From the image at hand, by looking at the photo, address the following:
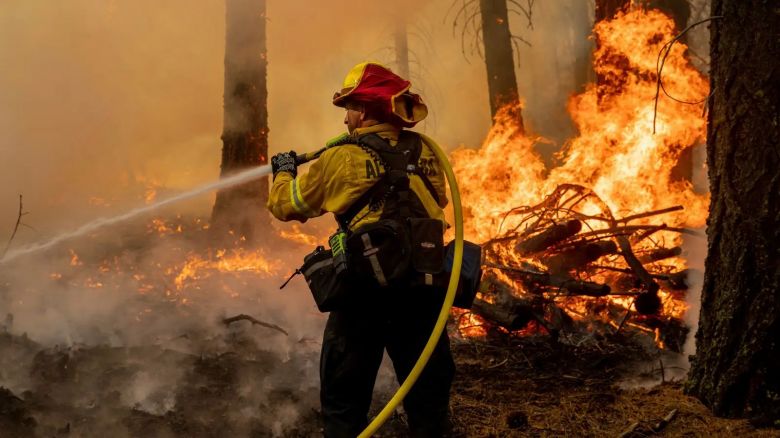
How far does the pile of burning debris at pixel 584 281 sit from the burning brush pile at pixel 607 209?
0.04ft

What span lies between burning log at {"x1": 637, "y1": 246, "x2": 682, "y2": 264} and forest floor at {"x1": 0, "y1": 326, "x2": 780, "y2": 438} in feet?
3.95

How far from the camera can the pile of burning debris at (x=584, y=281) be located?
17.6 ft

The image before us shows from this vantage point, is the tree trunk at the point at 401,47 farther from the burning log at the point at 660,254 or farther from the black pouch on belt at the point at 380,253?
the black pouch on belt at the point at 380,253

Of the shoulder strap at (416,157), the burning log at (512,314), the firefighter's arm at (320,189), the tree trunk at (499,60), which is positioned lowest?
the burning log at (512,314)

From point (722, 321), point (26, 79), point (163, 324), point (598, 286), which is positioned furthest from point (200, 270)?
point (722, 321)

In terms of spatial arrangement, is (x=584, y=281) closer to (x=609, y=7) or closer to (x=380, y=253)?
(x=380, y=253)

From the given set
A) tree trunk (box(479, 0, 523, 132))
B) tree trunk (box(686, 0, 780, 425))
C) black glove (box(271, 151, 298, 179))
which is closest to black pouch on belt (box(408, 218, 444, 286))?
black glove (box(271, 151, 298, 179))

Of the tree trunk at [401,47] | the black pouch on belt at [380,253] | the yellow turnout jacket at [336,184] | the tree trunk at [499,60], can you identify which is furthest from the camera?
the tree trunk at [401,47]

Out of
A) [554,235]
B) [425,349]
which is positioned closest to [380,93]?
[425,349]

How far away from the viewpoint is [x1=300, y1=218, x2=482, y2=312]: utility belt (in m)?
2.83

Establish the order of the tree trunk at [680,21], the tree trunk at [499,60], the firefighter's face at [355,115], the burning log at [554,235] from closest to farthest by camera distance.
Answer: the firefighter's face at [355,115] → the burning log at [554,235] → the tree trunk at [680,21] → the tree trunk at [499,60]

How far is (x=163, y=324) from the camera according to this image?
545 centimetres

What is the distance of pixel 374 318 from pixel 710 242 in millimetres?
2150

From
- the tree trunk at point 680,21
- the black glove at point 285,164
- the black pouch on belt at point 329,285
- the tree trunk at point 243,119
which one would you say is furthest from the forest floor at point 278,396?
the tree trunk at point 680,21
